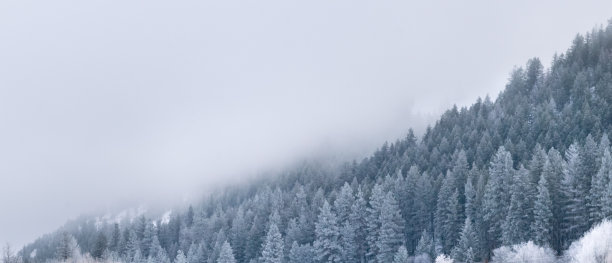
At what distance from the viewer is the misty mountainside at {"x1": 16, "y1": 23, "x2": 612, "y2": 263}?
81.1 metres

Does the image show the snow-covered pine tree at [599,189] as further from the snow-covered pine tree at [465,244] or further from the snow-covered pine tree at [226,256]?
the snow-covered pine tree at [226,256]

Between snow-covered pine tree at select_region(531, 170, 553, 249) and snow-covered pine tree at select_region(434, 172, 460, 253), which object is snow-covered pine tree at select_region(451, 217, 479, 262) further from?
snow-covered pine tree at select_region(434, 172, 460, 253)

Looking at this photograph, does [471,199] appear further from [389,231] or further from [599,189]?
[599,189]

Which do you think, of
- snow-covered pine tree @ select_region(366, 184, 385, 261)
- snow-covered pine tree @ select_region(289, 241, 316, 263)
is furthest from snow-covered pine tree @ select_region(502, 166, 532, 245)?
snow-covered pine tree @ select_region(289, 241, 316, 263)

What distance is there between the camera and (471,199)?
9556 cm

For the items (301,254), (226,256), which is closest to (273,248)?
(301,254)

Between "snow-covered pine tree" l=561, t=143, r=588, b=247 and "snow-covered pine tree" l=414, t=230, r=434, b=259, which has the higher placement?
"snow-covered pine tree" l=561, t=143, r=588, b=247

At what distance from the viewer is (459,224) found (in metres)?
97.6

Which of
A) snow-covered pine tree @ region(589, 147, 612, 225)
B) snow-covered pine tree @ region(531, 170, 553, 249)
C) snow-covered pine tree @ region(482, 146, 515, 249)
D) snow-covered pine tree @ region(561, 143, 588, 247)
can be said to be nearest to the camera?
snow-covered pine tree @ region(589, 147, 612, 225)

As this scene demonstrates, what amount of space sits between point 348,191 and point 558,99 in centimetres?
5112

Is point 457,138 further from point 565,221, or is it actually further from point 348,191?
point 565,221

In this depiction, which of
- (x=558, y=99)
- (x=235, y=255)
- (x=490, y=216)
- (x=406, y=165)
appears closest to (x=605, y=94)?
(x=558, y=99)

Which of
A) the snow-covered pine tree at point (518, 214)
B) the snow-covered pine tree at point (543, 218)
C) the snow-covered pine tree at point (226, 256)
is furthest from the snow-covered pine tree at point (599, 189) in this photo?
the snow-covered pine tree at point (226, 256)

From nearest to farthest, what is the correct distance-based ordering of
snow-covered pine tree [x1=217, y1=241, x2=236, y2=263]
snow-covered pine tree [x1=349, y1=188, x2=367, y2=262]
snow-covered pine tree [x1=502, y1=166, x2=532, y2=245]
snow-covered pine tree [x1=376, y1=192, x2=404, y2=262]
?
1. snow-covered pine tree [x1=502, y1=166, x2=532, y2=245]
2. snow-covered pine tree [x1=376, y1=192, x2=404, y2=262]
3. snow-covered pine tree [x1=349, y1=188, x2=367, y2=262]
4. snow-covered pine tree [x1=217, y1=241, x2=236, y2=263]
